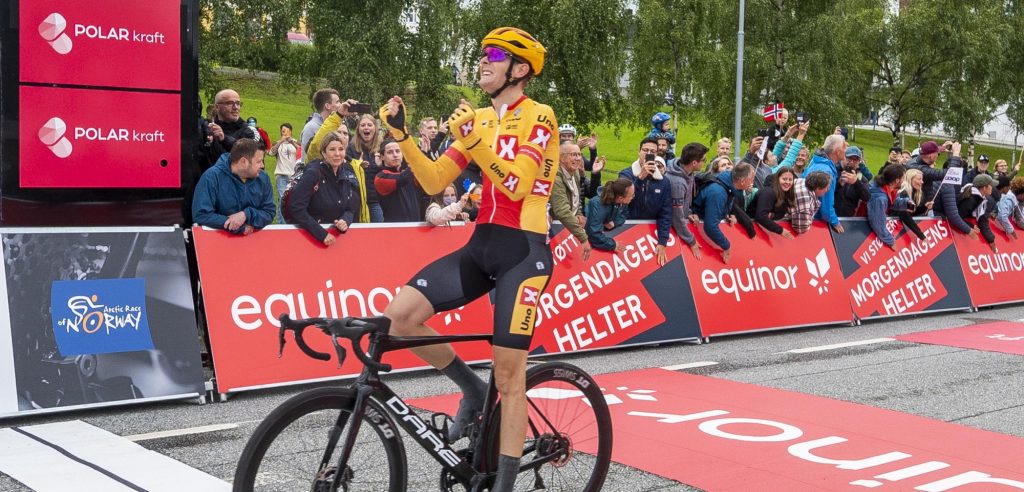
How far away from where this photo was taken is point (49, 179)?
24.8ft

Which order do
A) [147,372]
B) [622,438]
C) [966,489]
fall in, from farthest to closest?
[147,372], [622,438], [966,489]

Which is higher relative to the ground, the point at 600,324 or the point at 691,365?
the point at 600,324

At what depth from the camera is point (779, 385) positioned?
8633 mm

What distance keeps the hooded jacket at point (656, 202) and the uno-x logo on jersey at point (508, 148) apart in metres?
6.36

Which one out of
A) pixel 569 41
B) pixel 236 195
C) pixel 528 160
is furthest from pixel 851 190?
pixel 569 41

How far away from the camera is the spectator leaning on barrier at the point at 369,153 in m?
10.0

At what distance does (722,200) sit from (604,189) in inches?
64.6

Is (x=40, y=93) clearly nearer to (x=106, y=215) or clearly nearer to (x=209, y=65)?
(x=106, y=215)

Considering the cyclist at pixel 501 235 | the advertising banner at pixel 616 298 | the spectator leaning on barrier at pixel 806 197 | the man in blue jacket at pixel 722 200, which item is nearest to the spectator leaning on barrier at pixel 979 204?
the spectator leaning on barrier at pixel 806 197

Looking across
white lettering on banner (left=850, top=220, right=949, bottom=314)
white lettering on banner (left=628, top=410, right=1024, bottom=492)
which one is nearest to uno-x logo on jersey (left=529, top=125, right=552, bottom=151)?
white lettering on banner (left=628, top=410, right=1024, bottom=492)

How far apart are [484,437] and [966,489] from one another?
9.12 feet

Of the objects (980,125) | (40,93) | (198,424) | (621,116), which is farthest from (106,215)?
(980,125)

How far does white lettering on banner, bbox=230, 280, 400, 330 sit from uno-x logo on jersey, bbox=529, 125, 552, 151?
3.79m

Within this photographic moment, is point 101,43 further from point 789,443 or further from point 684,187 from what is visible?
point 684,187
